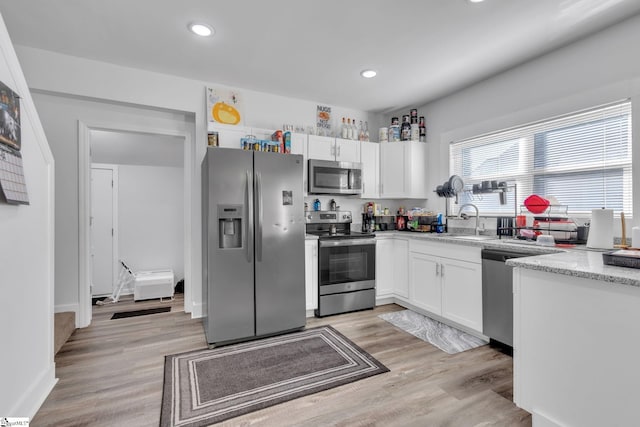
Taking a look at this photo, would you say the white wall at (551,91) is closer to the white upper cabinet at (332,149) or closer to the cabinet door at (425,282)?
the cabinet door at (425,282)

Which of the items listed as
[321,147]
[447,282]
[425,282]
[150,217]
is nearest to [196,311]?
[150,217]

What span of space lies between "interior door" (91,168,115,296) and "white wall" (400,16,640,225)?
4.70 metres

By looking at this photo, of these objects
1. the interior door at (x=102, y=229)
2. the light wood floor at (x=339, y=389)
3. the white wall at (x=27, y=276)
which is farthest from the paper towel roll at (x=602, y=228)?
the interior door at (x=102, y=229)

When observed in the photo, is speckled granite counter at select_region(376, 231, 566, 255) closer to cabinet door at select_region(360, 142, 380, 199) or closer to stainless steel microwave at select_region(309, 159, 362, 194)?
cabinet door at select_region(360, 142, 380, 199)

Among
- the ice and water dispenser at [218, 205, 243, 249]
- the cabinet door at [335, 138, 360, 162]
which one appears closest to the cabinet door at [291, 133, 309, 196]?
the cabinet door at [335, 138, 360, 162]

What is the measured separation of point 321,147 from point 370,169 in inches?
30.0

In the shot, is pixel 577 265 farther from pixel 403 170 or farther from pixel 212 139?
pixel 212 139

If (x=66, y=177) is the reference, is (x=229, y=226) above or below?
below

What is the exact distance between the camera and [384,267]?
3627mm

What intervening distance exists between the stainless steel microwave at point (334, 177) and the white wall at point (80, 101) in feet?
4.27

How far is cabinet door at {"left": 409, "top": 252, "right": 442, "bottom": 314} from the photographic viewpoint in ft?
10.0

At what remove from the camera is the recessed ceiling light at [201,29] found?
A: 7.48 feet

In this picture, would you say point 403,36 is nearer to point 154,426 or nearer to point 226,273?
point 226,273

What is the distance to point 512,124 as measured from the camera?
2.99 m
